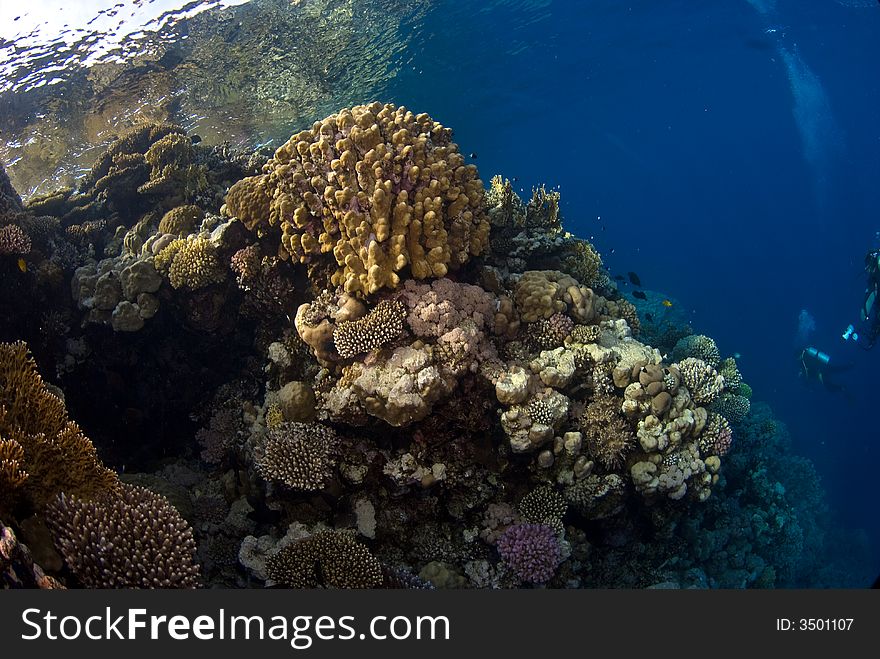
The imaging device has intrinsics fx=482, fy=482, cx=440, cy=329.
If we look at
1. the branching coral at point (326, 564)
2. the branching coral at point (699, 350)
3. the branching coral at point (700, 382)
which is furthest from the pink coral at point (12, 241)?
the branching coral at point (699, 350)

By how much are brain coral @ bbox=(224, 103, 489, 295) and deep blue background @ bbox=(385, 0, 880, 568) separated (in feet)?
65.5

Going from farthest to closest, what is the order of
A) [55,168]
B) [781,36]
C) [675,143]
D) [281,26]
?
[675,143], [781,36], [55,168], [281,26]

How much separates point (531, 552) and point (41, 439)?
524 cm

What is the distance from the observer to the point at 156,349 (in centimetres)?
774

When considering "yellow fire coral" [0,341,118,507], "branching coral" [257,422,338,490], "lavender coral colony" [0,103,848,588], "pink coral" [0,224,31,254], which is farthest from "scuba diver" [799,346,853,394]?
"pink coral" [0,224,31,254]

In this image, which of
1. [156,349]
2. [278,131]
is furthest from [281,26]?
[156,349]

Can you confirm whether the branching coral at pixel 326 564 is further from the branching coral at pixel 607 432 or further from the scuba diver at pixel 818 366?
the scuba diver at pixel 818 366

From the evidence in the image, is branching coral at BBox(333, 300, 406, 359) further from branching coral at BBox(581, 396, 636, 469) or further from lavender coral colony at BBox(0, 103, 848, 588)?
branching coral at BBox(581, 396, 636, 469)

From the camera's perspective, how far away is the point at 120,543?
347 cm

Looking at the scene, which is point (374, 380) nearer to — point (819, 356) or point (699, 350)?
point (699, 350)

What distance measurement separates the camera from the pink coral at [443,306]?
5.94 m

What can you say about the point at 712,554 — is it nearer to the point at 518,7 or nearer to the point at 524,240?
the point at 524,240

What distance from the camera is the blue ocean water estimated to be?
27.6 m

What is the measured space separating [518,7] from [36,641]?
97.7ft
